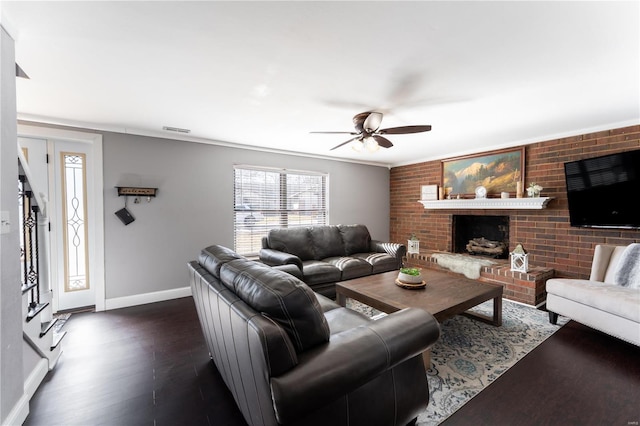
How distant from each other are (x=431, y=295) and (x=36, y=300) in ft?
11.2

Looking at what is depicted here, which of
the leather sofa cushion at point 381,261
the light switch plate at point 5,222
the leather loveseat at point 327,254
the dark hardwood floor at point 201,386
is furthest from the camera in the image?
the leather sofa cushion at point 381,261

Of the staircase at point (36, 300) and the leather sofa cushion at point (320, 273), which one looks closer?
the staircase at point (36, 300)

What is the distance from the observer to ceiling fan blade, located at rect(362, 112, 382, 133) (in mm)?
2479

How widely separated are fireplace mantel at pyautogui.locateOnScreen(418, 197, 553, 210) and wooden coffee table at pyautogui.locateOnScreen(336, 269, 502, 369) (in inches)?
71.3

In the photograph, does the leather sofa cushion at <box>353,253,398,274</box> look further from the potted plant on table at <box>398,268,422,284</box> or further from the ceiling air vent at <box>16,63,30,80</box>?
the ceiling air vent at <box>16,63,30,80</box>

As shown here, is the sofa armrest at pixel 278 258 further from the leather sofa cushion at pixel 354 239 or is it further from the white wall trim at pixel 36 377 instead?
the white wall trim at pixel 36 377

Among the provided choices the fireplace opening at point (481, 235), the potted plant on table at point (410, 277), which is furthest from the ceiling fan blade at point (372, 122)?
the fireplace opening at point (481, 235)

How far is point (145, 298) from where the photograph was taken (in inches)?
134

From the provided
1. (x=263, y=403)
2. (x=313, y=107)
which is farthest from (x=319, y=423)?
(x=313, y=107)

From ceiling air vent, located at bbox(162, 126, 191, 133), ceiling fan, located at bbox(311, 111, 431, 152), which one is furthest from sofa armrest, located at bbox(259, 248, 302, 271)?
ceiling air vent, located at bbox(162, 126, 191, 133)

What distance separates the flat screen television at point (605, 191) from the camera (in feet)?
9.41

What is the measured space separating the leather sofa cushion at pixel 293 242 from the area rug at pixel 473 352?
1170mm

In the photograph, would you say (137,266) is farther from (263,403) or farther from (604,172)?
(604,172)

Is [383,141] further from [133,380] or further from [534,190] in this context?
[133,380]
